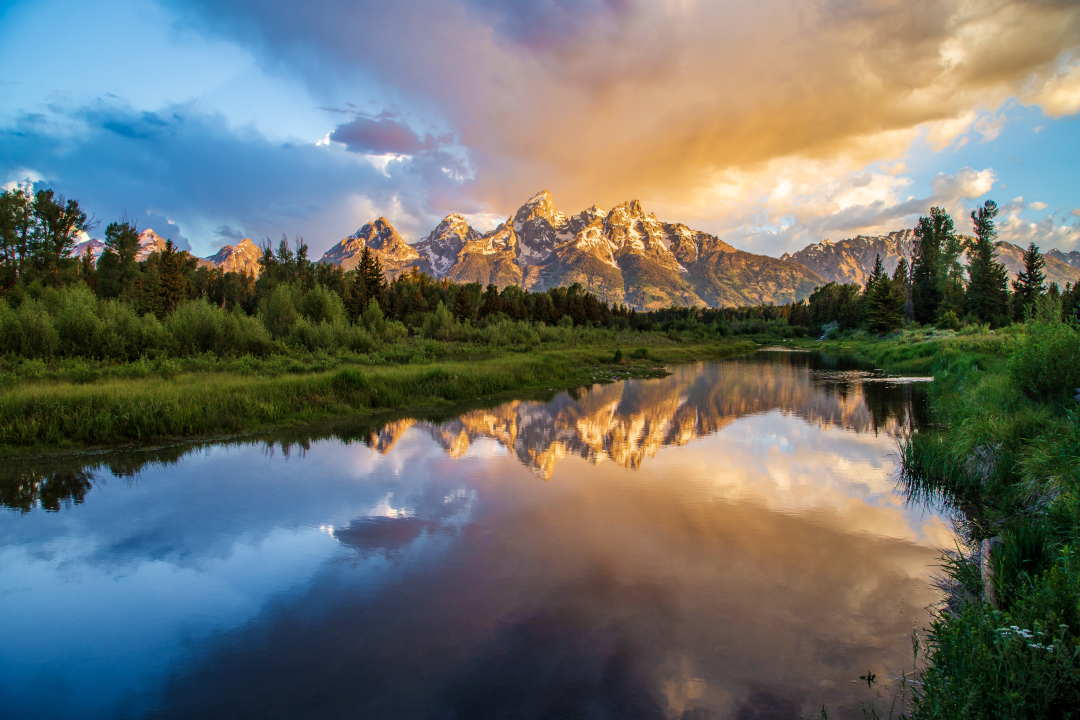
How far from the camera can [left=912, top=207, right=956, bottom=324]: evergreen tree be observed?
67.6 metres

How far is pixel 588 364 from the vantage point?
118 ft

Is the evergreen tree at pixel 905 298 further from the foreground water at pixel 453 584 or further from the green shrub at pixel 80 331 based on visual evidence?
the green shrub at pixel 80 331

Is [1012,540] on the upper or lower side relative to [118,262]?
lower

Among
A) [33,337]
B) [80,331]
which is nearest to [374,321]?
[80,331]

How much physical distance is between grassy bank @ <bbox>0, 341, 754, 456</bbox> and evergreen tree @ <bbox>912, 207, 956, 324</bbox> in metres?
65.3

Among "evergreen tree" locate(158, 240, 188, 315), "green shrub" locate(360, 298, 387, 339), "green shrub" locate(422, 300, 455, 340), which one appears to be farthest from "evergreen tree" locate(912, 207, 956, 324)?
"evergreen tree" locate(158, 240, 188, 315)

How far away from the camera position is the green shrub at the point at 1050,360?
31.7ft

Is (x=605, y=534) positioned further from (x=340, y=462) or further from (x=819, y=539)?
(x=340, y=462)

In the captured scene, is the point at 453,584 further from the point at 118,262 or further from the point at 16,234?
the point at 118,262

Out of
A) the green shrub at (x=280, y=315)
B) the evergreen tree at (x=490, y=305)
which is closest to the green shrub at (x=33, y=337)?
the green shrub at (x=280, y=315)

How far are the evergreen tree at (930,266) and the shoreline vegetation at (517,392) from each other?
17.1m

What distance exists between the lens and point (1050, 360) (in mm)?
9891

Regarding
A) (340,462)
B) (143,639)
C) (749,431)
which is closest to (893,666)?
(143,639)

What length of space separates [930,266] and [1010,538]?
81.4 m
